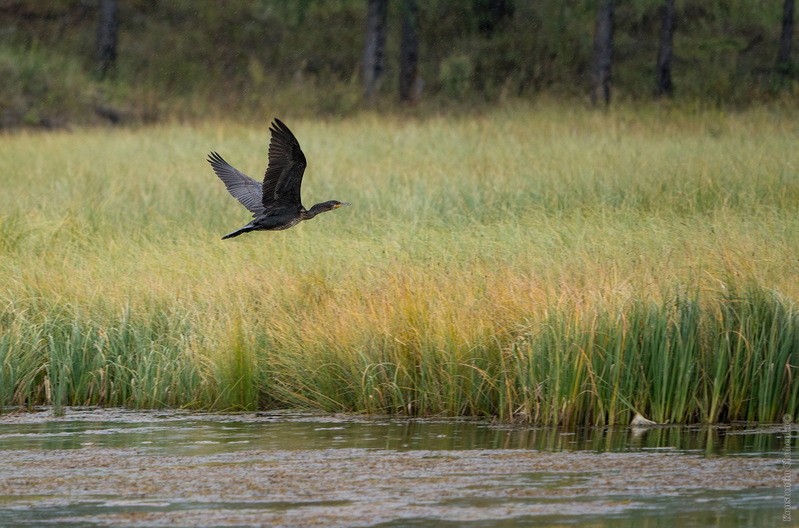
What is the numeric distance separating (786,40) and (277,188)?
21.3 metres

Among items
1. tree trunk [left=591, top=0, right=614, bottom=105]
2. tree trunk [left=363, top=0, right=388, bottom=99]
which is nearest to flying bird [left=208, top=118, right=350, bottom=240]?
tree trunk [left=591, top=0, right=614, bottom=105]

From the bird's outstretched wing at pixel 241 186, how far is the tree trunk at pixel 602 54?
15.8 metres

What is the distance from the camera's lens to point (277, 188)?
27.1ft

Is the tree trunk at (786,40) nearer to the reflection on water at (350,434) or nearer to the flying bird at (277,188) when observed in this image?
the flying bird at (277,188)

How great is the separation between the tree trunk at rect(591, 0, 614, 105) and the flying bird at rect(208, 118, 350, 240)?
15880mm

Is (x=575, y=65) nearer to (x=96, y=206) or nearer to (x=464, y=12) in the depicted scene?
(x=464, y=12)

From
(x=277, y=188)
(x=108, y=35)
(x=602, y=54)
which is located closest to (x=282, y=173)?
(x=277, y=188)

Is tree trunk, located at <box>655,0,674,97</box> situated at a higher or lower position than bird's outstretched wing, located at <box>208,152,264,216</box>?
higher

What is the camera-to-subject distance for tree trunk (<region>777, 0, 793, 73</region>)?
26406 millimetres

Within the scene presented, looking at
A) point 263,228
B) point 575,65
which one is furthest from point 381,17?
point 263,228

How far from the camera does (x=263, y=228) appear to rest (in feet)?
27.9

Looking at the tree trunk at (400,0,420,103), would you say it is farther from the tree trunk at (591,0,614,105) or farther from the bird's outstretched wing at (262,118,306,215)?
the bird's outstretched wing at (262,118,306,215)

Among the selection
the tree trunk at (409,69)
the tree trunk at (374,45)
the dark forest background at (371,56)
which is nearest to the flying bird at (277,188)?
the dark forest background at (371,56)

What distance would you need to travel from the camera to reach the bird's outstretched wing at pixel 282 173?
7793 millimetres
